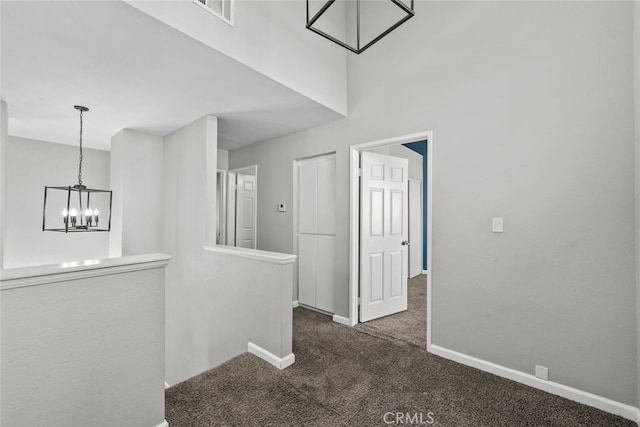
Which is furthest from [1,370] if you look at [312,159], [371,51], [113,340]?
[371,51]

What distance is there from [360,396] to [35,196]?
5286 mm

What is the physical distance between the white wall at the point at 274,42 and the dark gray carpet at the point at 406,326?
2.38 m

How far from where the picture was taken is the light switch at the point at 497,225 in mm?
2283

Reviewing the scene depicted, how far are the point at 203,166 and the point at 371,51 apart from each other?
2222 millimetres

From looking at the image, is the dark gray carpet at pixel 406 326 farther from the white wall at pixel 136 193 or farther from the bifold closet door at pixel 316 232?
the white wall at pixel 136 193

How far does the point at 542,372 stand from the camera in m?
2.10

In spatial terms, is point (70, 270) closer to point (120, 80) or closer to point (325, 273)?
point (120, 80)

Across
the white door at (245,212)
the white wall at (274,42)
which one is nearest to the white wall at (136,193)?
the white door at (245,212)

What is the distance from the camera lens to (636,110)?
1767 millimetres

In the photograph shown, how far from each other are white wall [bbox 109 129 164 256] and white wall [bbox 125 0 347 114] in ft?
8.78

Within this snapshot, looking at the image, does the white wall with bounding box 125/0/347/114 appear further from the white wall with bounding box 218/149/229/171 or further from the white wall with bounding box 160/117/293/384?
the white wall with bounding box 218/149/229/171

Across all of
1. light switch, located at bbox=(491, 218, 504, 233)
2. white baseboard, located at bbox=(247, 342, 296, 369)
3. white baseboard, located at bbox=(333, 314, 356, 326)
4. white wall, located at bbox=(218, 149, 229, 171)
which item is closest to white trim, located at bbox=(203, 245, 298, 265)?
white baseboard, located at bbox=(247, 342, 296, 369)
